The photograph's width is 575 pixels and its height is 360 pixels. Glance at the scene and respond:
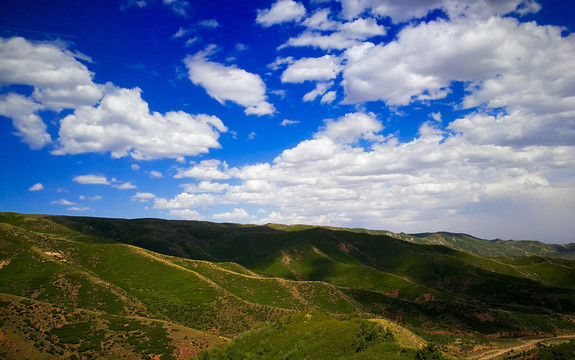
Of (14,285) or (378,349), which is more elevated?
(378,349)

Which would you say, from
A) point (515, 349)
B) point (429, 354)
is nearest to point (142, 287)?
point (429, 354)

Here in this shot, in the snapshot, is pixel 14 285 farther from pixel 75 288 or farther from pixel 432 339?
pixel 432 339

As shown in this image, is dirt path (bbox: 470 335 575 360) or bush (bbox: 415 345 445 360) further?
dirt path (bbox: 470 335 575 360)

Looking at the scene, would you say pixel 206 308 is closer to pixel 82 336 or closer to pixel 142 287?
pixel 142 287

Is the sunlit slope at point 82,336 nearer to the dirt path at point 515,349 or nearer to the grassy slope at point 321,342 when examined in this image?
the grassy slope at point 321,342

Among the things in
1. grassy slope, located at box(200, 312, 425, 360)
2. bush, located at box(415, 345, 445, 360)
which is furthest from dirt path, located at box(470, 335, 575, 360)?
bush, located at box(415, 345, 445, 360)

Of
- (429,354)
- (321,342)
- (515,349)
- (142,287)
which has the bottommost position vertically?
(515,349)

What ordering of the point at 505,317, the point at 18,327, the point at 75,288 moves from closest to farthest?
the point at 18,327, the point at 75,288, the point at 505,317

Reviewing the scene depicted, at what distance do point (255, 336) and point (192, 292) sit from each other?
50656mm

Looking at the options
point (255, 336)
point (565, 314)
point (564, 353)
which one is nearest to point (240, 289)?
point (255, 336)

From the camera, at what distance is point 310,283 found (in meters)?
124

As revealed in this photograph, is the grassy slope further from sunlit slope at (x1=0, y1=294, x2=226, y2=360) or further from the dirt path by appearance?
the dirt path

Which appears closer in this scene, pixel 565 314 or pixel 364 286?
pixel 565 314

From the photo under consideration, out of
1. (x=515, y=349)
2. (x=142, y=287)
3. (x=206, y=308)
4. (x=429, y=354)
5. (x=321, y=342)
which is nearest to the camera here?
(x=429, y=354)
